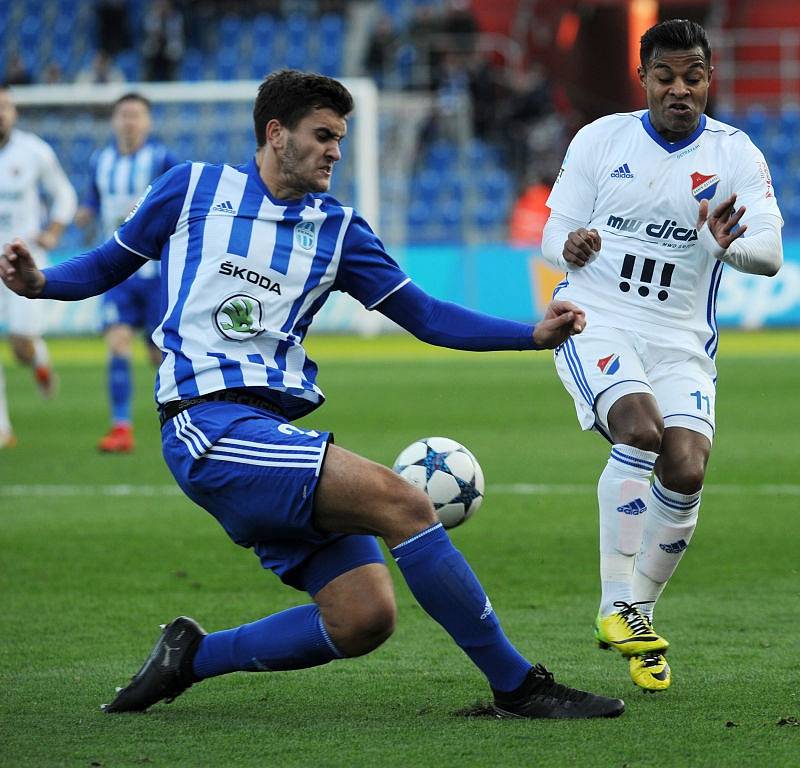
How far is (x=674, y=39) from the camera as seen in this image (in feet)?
17.4

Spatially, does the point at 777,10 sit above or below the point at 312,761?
above

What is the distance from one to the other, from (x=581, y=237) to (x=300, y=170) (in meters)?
1.10

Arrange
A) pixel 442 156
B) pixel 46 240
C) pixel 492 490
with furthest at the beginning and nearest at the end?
pixel 442 156 → pixel 46 240 → pixel 492 490

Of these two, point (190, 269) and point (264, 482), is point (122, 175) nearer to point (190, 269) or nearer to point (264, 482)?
point (190, 269)

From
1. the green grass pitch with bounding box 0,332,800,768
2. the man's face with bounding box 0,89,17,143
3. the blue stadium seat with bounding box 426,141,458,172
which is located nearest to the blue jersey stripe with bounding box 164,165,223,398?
the green grass pitch with bounding box 0,332,800,768

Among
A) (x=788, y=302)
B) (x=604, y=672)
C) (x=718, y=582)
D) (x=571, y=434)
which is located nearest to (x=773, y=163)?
(x=788, y=302)

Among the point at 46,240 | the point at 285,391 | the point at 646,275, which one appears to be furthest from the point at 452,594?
the point at 46,240

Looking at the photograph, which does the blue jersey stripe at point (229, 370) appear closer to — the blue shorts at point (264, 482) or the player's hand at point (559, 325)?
the blue shorts at point (264, 482)

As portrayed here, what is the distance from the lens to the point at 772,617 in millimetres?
5809

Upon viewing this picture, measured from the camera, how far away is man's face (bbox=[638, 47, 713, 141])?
209 inches

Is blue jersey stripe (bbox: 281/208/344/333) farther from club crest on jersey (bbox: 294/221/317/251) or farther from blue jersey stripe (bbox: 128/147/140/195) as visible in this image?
blue jersey stripe (bbox: 128/147/140/195)

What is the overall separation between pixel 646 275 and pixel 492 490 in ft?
12.9

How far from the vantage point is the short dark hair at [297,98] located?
14.7ft

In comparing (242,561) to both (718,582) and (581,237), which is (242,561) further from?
(581,237)
